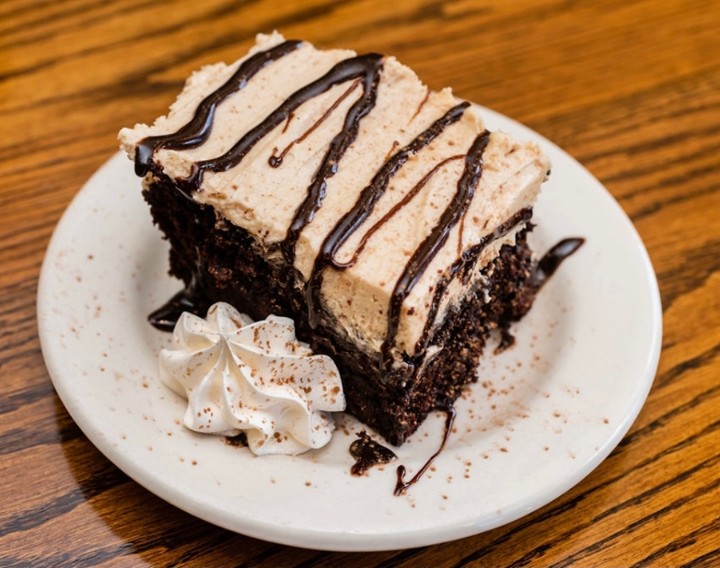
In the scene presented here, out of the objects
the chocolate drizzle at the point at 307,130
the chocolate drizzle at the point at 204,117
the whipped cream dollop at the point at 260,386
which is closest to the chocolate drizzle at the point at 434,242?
the whipped cream dollop at the point at 260,386

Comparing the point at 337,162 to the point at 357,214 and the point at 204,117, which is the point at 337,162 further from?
the point at 204,117

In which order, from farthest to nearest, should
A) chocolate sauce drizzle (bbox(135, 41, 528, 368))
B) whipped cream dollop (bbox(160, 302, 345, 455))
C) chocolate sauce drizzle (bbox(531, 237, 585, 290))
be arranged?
chocolate sauce drizzle (bbox(531, 237, 585, 290)) < whipped cream dollop (bbox(160, 302, 345, 455)) < chocolate sauce drizzle (bbox(135, 41, 528, 368))

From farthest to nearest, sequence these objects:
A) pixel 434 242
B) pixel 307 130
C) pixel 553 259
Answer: pixel 553 259 → pixel 307 130 → pixel 434 242

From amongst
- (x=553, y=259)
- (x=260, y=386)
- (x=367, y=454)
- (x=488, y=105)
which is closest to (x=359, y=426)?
(x=367, y=454)

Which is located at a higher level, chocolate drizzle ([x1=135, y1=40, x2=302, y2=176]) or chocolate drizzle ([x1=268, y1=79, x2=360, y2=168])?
chocolate drizzle ([x1=135, y1=40, x2=302, y2=176])

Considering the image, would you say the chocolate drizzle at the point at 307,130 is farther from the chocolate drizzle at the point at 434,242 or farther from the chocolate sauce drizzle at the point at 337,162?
the chocolate drizzle at the point at 434,242

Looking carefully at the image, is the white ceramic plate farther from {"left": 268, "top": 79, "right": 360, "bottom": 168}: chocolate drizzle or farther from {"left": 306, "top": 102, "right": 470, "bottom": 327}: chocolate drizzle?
{"left": 268, "top": 79, "right": 360, "bottom": 168}: chocolate drizzle

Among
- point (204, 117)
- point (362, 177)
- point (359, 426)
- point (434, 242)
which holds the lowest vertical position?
point (359, 426)

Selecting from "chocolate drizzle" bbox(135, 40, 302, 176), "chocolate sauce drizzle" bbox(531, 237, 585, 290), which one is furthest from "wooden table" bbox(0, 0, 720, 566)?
"chocolate drizzle" bbox(135, 40, 302, 176)
